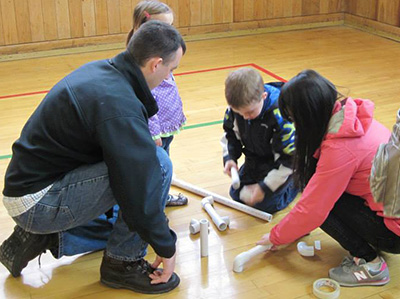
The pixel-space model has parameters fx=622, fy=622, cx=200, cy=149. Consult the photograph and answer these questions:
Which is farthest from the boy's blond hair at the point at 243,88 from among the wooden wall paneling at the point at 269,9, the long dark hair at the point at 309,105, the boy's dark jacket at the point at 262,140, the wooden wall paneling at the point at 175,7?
the wooden wall paneling at the point at 269,9

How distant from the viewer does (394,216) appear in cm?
184

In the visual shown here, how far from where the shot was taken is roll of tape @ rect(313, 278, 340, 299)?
75.4 inches

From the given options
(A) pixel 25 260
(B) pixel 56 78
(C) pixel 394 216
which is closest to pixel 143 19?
(A) pixel 25 260

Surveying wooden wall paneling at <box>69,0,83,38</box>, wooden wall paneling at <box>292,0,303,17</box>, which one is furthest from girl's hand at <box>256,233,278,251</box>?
wooden wall paneling at <box>292,0,303,17</box>

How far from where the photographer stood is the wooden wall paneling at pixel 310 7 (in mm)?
5637

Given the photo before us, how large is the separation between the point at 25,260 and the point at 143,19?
1.05m

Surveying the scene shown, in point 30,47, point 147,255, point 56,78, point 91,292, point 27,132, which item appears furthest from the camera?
point 30,47

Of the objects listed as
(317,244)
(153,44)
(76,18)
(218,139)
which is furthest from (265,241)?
(76,18)

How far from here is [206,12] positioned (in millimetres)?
5297

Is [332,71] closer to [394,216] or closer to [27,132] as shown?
[394,216]

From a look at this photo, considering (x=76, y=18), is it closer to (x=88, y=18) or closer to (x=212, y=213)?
(x=88, y=18)

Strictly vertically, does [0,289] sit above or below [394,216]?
below

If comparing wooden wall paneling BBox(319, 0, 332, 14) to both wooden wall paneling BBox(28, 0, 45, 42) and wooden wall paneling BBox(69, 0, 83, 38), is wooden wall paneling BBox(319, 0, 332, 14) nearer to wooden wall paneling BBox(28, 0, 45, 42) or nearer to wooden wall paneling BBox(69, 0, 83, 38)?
wooden wall paneling BBox(69, 0, 83, 38)

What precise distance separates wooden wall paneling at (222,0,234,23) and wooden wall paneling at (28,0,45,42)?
5.07 ft
